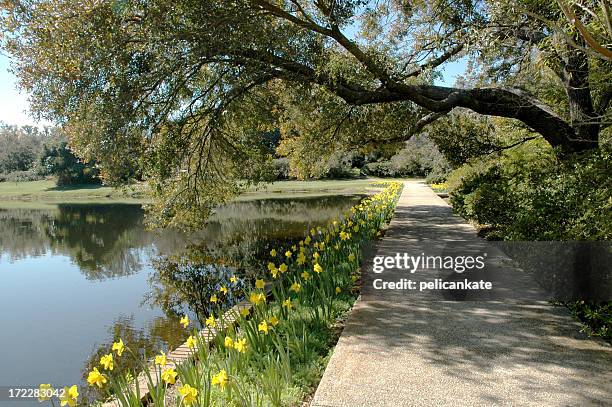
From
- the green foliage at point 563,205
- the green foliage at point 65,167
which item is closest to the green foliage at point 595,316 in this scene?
the green foliage at point 563,205

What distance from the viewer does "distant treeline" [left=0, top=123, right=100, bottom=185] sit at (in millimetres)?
49344

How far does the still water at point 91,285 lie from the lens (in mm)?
5664

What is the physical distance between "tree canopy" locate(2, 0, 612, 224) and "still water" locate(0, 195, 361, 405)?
1961 millimetres

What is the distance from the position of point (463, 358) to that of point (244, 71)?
615cm

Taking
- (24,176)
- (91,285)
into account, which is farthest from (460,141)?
(24,176)

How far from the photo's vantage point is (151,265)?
10.8 m

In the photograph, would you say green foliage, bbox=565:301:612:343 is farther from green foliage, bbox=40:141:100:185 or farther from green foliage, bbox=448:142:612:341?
green foliage, bbox=40:141:100:185

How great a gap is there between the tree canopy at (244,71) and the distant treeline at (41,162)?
25159mm

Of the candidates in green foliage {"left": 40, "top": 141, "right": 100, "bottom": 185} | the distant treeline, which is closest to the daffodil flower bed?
the distant treeline

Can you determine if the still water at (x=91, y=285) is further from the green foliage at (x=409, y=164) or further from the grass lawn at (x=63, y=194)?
the green foliage at (x=409, y=164)

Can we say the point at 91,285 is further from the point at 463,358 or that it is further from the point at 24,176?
the point at 24,176

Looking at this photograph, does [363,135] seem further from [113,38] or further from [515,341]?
[515,341]

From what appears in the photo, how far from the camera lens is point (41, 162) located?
179ft

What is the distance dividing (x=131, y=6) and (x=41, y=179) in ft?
209
